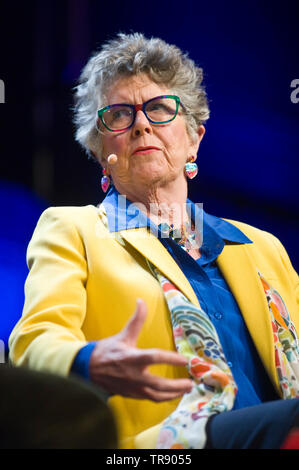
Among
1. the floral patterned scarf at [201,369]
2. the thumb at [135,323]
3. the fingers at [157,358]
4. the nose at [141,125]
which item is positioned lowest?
the floral patterned scarf at [201,369]

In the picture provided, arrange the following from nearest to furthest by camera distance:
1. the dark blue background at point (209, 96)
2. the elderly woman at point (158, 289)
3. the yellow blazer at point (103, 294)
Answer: the elderly woman at point (158, 289), the yellow blazer at point (103, 294), the dark blue background at point (209, 96)

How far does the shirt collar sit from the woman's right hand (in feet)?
1.72

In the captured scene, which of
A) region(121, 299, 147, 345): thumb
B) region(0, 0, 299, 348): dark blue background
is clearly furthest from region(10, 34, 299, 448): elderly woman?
region(0, 0, 299, 348): dark blue background

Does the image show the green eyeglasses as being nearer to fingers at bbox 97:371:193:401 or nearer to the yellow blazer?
the yellow blazer

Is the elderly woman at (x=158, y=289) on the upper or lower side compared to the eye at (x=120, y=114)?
lower

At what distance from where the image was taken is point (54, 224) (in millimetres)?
1564

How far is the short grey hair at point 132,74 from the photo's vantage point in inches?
69.4

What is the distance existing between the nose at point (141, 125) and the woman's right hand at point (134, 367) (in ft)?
2.56

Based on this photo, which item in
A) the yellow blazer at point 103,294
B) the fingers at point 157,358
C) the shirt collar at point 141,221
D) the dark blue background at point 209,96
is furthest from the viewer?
the dark blue background at point 209,96

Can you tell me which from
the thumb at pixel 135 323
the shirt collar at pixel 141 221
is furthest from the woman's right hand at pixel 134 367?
the shirt collar at pixel 141 221

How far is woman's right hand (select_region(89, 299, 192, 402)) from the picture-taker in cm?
103

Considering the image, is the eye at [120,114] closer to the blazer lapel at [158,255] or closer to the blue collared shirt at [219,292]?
the blue collared shirt at [219,292]

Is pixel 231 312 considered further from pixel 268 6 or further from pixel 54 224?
pixel 268 6
